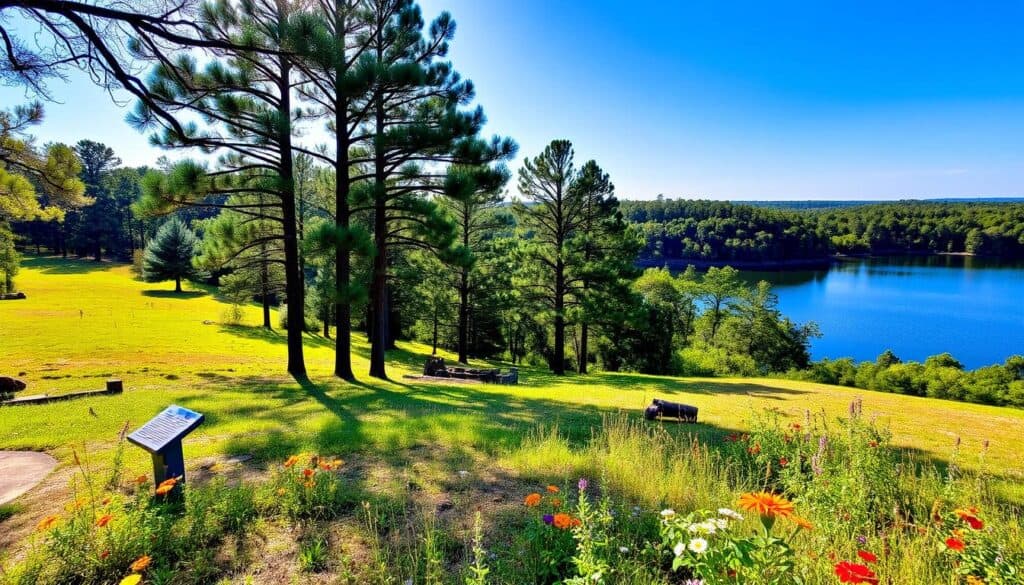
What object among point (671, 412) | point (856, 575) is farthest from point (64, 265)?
point (856, 575)

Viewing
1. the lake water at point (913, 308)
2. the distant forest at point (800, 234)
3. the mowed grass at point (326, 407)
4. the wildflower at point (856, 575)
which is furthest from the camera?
the distant forest at point (800, 234)

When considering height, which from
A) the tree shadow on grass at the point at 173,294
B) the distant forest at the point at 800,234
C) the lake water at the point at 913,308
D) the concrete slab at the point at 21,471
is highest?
the distant forest at the point at 800,234

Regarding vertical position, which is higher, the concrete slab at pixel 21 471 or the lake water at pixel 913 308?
the concrete slab at pixel 21 471

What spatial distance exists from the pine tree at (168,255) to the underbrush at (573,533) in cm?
3657

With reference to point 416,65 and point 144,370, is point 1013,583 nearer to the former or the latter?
point 416,65

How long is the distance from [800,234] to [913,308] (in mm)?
31294

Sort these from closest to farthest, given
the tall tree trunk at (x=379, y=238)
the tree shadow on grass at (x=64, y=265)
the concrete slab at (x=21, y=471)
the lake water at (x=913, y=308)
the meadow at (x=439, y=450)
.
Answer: the meadow at (x=439, y=450), the concrete slab at (x=21, y=471), the tall tree trunk at (x=379, y=238), the lake water at (x=913, y=308), the tree shadow on grass at (x=64, y=265)

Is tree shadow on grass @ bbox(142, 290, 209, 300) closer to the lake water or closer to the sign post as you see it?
the sign post

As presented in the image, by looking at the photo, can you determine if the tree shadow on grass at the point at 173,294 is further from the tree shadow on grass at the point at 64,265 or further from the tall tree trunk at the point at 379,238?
the tall tree trunk at the point at 379,238

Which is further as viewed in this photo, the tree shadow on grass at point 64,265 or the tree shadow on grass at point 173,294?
the tree shadow on grass at point 64,265

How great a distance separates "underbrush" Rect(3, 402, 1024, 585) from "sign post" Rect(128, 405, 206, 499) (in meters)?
0.14

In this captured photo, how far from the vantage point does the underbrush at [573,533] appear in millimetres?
1874

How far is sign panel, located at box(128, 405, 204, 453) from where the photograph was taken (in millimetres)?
2926

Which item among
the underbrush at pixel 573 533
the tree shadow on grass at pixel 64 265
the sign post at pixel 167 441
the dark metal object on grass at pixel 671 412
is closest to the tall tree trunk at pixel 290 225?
the underbrush at pixel 573 533
